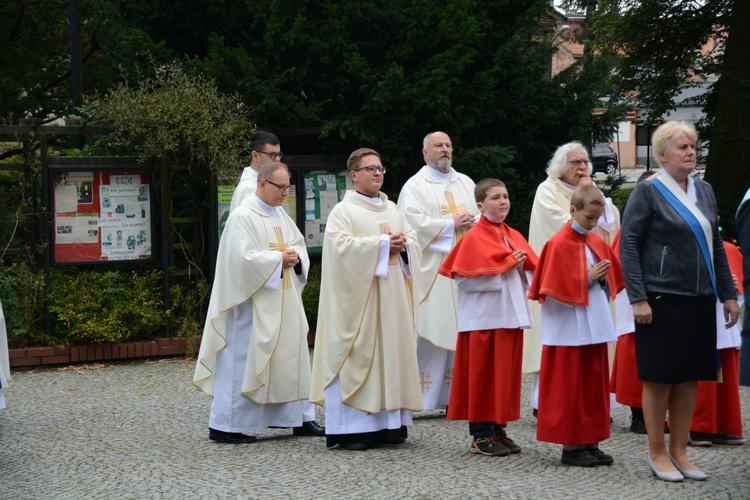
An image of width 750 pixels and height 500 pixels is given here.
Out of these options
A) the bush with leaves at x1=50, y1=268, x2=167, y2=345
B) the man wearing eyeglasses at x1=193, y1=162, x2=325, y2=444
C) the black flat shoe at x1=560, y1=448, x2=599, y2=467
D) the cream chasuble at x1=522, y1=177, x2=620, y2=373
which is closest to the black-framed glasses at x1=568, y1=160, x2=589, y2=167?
the cream chasuble at x1=522, y1=177, x2=620, y2=373

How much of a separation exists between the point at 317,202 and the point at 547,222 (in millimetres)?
4591

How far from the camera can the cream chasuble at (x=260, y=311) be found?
7715mm

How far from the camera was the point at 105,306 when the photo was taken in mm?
11508

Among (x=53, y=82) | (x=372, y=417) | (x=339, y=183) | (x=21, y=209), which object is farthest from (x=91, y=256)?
(x=53, y=82)

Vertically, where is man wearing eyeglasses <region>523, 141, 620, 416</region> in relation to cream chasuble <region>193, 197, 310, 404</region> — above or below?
above

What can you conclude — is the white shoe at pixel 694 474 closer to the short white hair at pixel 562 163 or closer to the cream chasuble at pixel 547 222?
the cream chasuble at pixel 547 222

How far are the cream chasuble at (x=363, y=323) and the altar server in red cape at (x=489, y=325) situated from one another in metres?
0.48

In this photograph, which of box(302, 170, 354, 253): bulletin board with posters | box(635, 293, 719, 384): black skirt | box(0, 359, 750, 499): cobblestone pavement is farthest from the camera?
box(302, 170, 354, 253): bulletin board with posters

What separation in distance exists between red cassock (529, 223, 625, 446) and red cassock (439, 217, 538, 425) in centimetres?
37

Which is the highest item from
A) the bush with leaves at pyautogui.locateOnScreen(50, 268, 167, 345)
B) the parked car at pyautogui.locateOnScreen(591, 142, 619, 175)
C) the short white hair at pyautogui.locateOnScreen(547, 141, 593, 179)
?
the parked car at pyautogui.locateOnScreen(591, 142, 619, 175)

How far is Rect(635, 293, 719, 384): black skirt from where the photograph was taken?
19.6ft

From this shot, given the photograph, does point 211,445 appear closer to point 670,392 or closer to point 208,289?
point 670,392

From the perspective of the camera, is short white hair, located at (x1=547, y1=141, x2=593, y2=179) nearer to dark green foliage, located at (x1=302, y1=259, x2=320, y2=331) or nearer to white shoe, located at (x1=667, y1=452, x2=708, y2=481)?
white shoe, located at (x1=667, y1=452, x2=708, y2=481)

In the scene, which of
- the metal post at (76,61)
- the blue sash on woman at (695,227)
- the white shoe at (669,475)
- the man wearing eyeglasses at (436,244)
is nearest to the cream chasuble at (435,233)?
the man wearing eyeglasses at (436,244)
